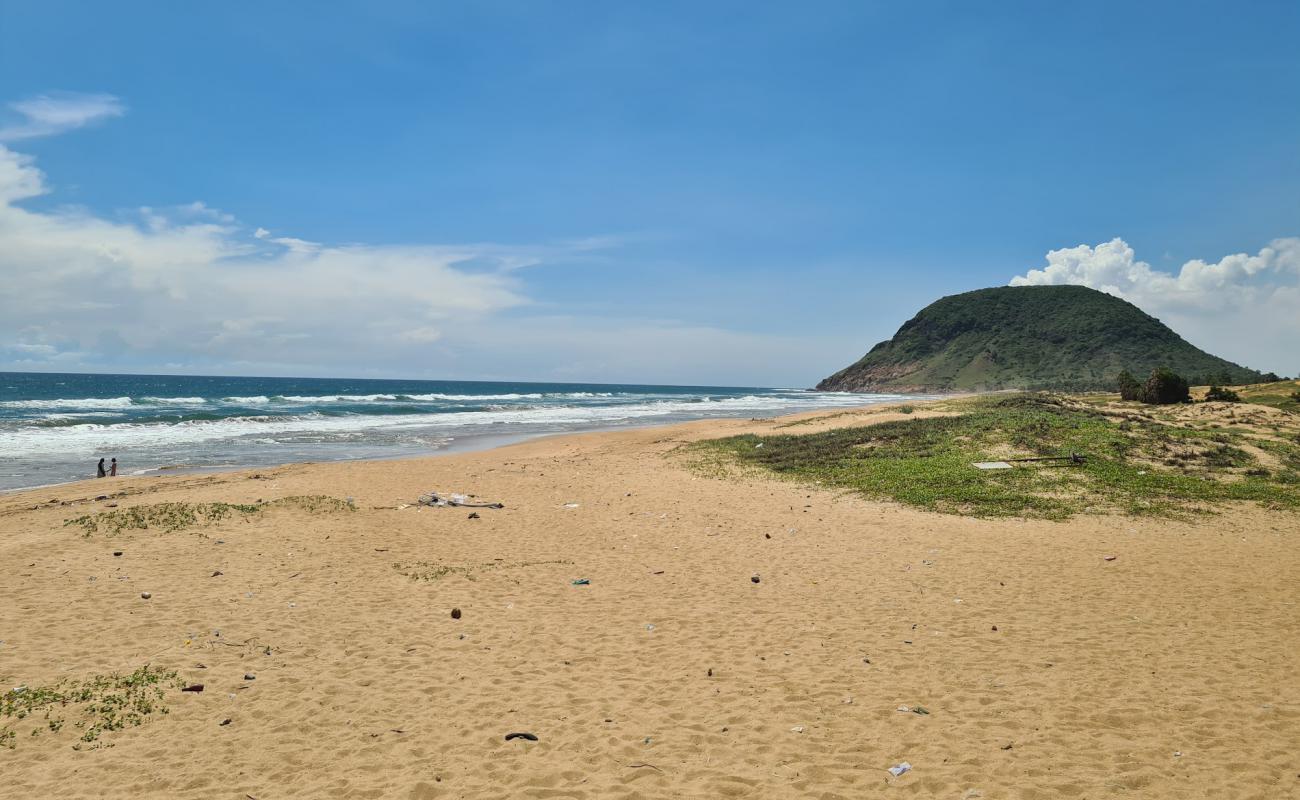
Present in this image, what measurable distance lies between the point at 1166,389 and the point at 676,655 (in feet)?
137

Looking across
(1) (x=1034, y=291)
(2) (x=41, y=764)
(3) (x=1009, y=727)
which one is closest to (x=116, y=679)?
(2) (x=41, y=764)

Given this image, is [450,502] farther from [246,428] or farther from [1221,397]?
[1221,397]

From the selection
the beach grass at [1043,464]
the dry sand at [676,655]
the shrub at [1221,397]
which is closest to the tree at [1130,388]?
the shrub at [1221,397]

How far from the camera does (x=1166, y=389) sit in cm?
3738

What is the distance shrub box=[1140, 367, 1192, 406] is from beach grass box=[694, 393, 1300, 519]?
43.2ft

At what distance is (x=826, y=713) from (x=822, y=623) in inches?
95.1

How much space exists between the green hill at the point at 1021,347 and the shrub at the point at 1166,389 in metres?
61.5

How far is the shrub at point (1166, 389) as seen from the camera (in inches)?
1458

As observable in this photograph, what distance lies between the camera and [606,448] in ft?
102

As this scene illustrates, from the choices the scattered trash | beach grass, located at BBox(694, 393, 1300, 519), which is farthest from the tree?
the scattered trash

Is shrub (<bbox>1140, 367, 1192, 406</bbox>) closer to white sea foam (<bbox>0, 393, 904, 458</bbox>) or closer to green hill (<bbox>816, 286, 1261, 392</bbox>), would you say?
white sea foam (<bbox>0, 393, 904, 458</bbox>)

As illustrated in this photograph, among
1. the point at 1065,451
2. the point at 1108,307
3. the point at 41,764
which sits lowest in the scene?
the point at 41,764

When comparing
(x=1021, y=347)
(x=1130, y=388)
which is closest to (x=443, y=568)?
(x=1130, y=388)

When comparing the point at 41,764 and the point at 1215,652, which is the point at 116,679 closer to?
→ the point at 41,764
